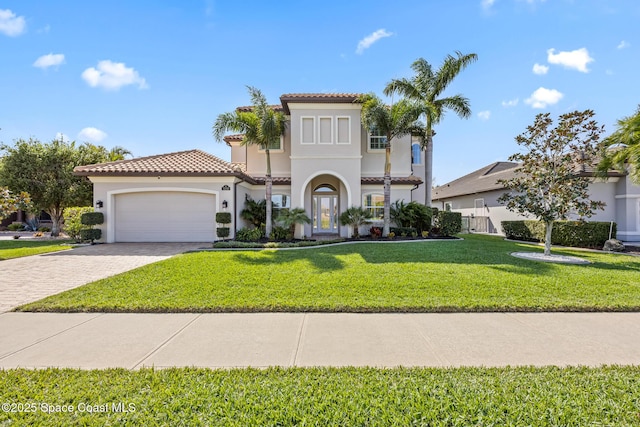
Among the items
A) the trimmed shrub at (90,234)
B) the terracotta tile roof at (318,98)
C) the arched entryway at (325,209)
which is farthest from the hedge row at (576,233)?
the trimmed shrub at (90,234)

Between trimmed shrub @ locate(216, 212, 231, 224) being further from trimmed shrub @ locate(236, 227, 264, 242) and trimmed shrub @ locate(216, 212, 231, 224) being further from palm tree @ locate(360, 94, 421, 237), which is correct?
palm tree @ locate(360, 94, 421, 237)

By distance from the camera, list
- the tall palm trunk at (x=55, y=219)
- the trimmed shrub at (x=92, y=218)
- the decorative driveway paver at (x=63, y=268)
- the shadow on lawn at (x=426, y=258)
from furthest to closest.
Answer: the tall palm trunk at (x=55, y=219), the trimmed shrub at (x=92, y=218), the shadow on lawn at (x=426, y=258), the decorative driveway paver at (x=63, y=268)

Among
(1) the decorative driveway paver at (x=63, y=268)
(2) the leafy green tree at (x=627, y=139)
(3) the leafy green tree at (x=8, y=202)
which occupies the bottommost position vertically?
(1) the decorative driveway paver at (x=63, y=268)

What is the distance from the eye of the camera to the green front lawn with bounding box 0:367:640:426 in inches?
99.9

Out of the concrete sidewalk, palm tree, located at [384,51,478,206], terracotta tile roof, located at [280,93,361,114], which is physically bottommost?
the concrete sidewalk

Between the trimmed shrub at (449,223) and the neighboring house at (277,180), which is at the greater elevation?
the neighboring house at (277,180)

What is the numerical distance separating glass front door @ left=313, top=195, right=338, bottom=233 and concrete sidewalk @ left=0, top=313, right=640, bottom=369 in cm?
1417

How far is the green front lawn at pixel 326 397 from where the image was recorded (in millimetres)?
2537

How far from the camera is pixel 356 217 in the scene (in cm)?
1619

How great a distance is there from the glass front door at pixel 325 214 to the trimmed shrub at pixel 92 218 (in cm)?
1148

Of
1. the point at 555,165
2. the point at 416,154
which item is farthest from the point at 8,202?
the point at 416,154

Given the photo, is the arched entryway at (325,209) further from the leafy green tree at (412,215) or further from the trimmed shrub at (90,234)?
the trimmed shrub at (90,234)

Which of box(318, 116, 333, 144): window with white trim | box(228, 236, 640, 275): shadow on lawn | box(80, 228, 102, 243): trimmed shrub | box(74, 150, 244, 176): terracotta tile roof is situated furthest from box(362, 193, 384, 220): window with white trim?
box(80, 228, 102, 243): trimmed shrub

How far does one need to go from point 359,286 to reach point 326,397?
405cm
